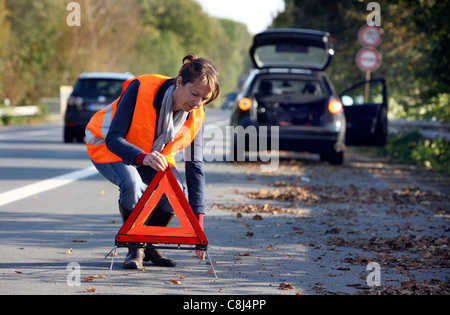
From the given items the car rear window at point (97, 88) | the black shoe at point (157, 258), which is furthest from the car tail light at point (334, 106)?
the black shoe at point (157, 258)

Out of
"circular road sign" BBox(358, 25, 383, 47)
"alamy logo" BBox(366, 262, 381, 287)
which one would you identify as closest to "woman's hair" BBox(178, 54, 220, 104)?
"alamy logo" BBox(366, 262, 381, 287)

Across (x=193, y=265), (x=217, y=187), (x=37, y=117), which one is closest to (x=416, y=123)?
(x=217, y=187)

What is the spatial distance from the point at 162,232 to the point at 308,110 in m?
9.74

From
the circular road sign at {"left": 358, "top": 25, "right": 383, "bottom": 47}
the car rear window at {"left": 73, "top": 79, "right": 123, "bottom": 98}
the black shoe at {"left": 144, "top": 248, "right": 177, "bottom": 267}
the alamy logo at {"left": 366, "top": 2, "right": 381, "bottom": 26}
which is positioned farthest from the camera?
the alamy logo at {"left": 366, "top": 2, "right": 381, "bottom": 26}

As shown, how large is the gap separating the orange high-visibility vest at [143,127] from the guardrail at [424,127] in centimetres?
1007

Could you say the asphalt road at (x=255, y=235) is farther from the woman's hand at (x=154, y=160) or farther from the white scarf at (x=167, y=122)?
the white scarf at (x=167, y=122)

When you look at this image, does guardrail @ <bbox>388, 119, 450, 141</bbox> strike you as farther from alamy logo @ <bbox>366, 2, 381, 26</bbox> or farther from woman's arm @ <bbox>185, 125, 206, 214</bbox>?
woman's arm @ <bbox>185, 125, 206, 214</bbox>

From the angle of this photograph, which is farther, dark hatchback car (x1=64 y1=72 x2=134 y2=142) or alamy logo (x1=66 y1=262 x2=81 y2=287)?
dark hatchback car (x1=64 y1=72 x2=134 y2=142)

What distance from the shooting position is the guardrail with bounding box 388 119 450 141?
1532 centimetres

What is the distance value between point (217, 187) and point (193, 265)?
217 inches

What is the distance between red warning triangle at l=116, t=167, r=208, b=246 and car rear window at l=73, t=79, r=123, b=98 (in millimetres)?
14647

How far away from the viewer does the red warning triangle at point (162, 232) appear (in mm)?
5648

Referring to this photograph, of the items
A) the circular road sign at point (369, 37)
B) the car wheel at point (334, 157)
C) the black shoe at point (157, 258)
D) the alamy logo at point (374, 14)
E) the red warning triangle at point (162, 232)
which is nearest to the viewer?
the red warning triangle at point (162, 232)
